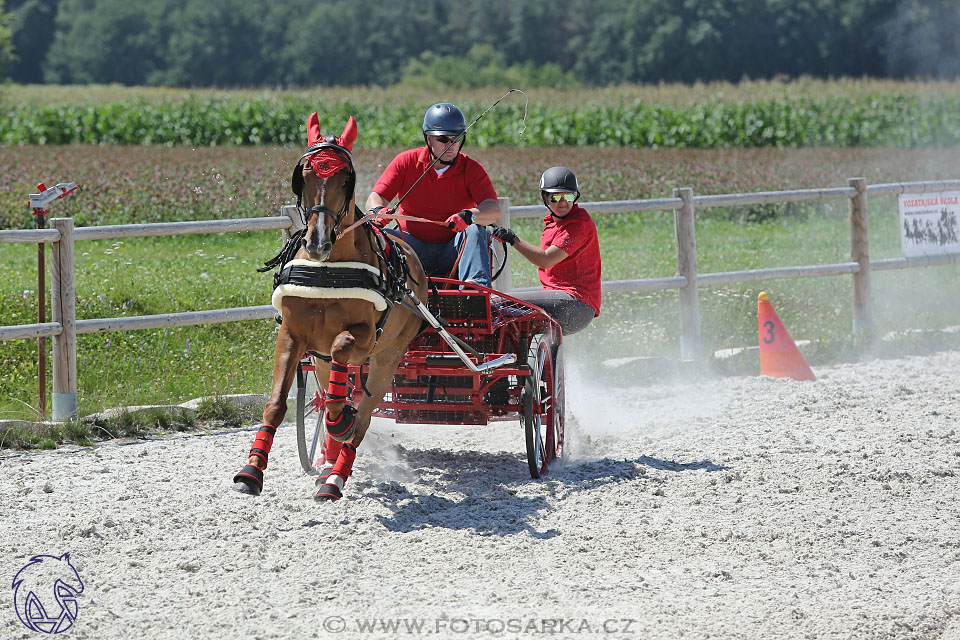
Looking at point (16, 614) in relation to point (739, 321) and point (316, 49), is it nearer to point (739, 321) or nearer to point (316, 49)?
point (739, 321)

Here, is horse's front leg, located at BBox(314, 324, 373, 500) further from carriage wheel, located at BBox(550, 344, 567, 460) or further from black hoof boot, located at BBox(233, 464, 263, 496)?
carriage wheel, located at BBox(550, 344, 567, 460)

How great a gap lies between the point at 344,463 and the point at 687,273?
4846mm

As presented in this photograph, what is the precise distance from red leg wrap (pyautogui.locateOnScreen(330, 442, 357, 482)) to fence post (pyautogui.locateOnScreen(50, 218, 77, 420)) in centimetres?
262

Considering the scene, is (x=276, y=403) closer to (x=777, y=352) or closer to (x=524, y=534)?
(x=524, y=534)

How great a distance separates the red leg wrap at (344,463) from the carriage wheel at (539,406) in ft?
2.85

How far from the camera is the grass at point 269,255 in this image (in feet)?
27.7

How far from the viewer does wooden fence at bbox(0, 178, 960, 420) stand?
22.5 feet

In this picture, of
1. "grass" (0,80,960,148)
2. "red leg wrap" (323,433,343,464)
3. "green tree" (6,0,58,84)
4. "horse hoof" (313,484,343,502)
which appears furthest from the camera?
"green tree" (6,0,58,84)

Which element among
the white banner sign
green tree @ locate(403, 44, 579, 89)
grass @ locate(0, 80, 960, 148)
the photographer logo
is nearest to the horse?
the photographer logo

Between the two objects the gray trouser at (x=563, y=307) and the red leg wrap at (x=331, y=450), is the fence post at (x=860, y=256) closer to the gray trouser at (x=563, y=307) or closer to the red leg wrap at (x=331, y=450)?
the gray trouser at (x=563, y=307)

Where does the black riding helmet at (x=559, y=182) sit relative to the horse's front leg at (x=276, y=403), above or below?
above

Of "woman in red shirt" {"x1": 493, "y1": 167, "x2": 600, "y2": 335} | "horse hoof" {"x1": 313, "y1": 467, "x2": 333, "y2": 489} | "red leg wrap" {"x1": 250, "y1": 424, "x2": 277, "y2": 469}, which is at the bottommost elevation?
"horse hoof" {"x1": 313, "y1": 467, "x2": 333, "y2": 489}

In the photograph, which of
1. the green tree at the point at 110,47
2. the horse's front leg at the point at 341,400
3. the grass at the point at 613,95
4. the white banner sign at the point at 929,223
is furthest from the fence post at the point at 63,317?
the green tree at the point at 110,47

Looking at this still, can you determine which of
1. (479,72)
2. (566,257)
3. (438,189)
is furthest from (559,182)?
(479,72)
